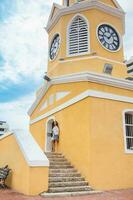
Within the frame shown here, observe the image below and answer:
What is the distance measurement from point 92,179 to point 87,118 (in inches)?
93.4

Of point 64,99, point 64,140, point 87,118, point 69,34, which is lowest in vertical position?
point 64,140

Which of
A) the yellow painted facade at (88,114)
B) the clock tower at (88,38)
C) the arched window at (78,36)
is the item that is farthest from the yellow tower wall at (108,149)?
the arched window at (78,36)

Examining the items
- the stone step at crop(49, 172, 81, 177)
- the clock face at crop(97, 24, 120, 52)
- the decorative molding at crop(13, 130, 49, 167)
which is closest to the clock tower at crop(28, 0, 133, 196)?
the clock face at crop(97, 24, 120, 52)

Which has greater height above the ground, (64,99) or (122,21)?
(122,21)

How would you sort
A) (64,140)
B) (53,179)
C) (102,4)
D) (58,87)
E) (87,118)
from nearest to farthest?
(53,179), (87,118), (64,140), (58,87), (102,4)

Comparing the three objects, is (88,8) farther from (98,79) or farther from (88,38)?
(98,79)

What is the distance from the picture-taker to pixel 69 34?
1512 cm

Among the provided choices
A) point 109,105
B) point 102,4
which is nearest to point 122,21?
point 102,4

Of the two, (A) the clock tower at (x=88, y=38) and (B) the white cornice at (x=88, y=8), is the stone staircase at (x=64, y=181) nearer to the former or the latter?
(A) the clock tower at (x=88, y=38)

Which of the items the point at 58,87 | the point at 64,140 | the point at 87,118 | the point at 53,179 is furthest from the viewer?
the point at 58,87

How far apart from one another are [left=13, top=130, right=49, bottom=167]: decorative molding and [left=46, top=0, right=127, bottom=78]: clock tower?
5.35m

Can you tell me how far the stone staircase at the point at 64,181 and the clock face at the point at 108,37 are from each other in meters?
6.98

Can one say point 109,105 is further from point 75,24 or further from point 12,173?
point 75,24

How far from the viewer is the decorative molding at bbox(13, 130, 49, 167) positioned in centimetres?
846
